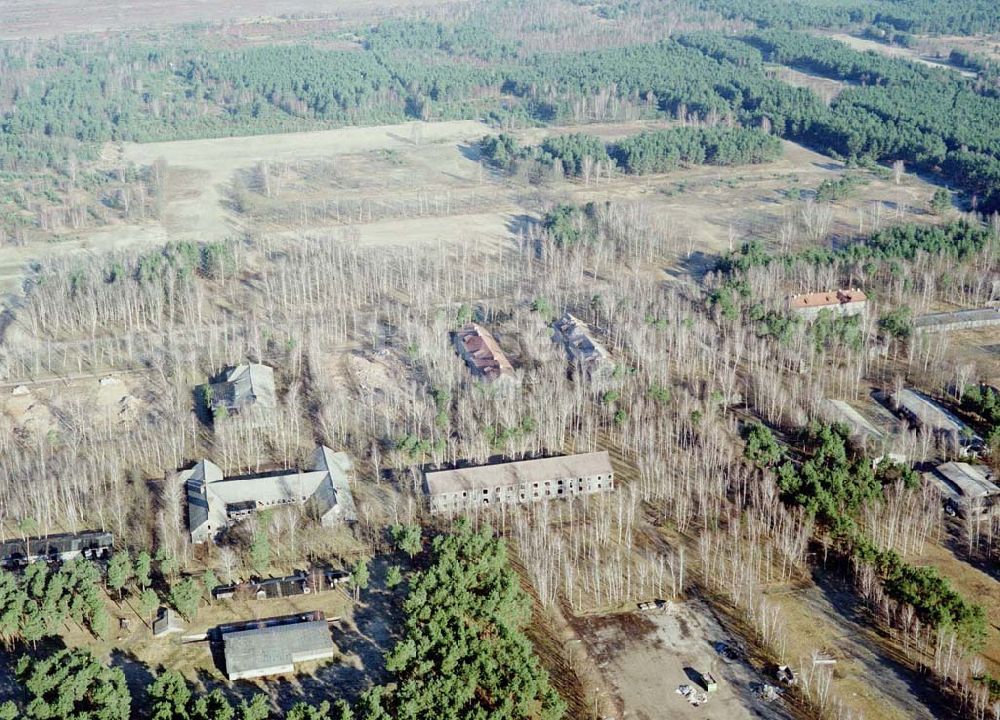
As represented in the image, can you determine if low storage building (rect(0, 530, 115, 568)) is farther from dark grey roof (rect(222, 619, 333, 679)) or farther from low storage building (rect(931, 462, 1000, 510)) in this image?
low storage building (rect(931, 462, 1000, 510))

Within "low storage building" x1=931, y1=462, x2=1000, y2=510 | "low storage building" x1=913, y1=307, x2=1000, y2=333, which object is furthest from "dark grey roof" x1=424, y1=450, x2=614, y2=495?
"low storage building" x1=913, y1=307, x2=1000, y2=333

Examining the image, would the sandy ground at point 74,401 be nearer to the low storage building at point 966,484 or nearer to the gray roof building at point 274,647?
the gray roof building at point 274,647

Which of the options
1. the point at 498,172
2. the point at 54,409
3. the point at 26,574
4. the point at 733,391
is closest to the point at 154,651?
the point at 26,574

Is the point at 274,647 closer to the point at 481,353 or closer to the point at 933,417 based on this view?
the point at 481,353

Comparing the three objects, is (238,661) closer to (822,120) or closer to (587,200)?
(587,200)

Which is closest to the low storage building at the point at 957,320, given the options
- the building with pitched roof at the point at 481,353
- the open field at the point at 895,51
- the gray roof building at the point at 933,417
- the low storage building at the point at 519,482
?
the gray roof building at the point at 933,417

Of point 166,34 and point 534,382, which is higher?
point 166,34
